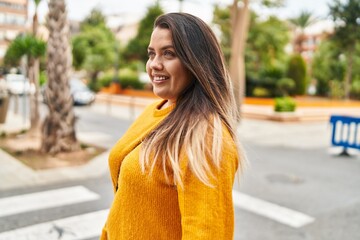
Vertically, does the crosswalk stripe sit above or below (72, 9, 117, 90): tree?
below

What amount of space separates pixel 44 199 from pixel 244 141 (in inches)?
260

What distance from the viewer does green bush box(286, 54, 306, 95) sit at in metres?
27.3

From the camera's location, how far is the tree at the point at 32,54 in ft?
30.6

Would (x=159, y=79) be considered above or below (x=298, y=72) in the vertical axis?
above

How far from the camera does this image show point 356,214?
5211mm

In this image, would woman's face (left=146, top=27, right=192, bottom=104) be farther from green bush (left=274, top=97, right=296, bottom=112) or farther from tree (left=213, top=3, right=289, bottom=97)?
tree (left=213, top=3, right=289, bottom=97)

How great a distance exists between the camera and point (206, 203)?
1.19 metres

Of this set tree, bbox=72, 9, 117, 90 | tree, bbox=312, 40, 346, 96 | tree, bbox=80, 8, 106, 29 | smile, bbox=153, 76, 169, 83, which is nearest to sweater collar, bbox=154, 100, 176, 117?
smile, bbox=153, 76, 169, 83

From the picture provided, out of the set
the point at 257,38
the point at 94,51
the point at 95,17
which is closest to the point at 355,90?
the point at 257,38

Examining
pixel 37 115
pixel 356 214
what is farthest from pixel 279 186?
pixel 37 115

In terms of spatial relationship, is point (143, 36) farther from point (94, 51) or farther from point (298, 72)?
point (298, 72)

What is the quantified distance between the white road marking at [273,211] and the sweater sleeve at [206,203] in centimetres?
387

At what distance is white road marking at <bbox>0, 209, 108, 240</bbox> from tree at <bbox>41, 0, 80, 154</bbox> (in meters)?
3.31

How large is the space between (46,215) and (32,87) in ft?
21.6
